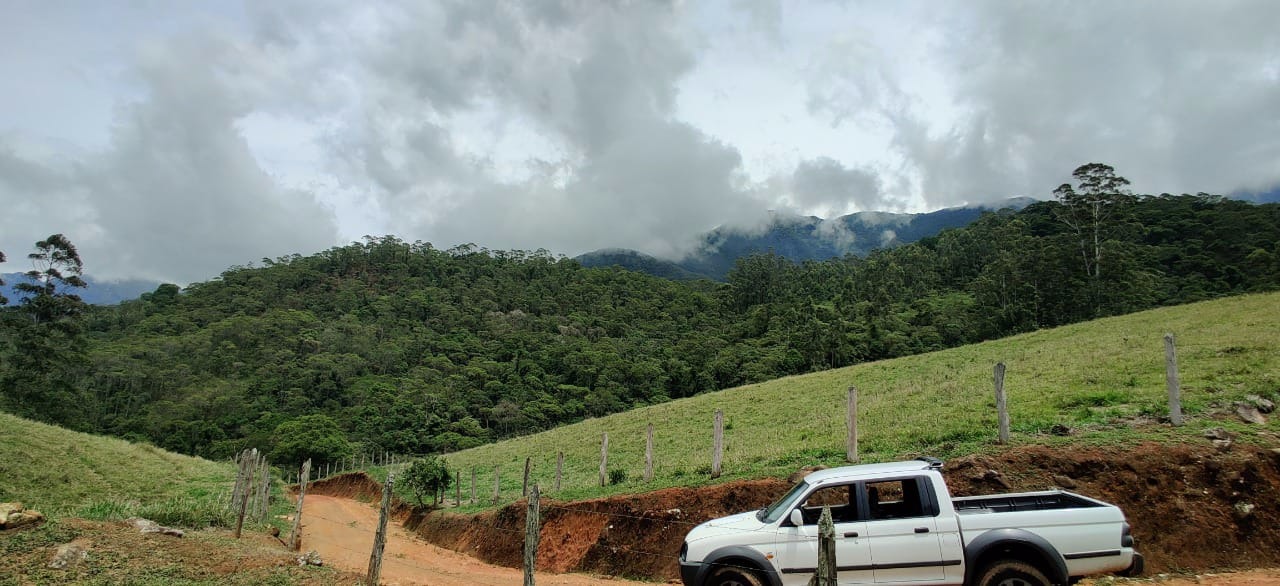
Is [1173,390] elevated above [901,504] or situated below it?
above

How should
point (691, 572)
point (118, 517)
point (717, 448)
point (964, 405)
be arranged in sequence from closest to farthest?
point (691, 572), point (118, 517), point (717, 448), point (964, 405)

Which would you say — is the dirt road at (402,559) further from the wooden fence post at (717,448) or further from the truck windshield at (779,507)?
the truck windshield at (779,507)

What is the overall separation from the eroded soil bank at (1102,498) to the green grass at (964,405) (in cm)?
81

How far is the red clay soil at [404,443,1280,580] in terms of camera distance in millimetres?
8938

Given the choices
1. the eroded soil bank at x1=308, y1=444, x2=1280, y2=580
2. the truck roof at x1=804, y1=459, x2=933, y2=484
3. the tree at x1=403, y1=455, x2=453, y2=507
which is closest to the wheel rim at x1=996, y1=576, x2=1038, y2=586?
the truck roof at x1=804, y1=459, x2=933, y2=484

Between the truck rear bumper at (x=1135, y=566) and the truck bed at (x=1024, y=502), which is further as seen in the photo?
the truck bed at (x=1024, y=502)

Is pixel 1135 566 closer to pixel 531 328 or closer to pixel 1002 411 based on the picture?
pixel 1002 411

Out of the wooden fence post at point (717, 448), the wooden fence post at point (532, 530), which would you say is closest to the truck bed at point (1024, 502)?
the wooden fence post at point (532, 530)

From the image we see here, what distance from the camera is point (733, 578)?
283 inches

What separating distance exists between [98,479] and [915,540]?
2539 centimetres

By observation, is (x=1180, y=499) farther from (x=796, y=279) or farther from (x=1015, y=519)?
(x=796, y=279)

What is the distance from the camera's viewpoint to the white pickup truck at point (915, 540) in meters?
6.62

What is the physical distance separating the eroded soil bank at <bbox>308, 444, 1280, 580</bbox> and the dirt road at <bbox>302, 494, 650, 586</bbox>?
88 centimetres

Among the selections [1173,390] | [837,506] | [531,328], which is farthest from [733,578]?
[531,328]
